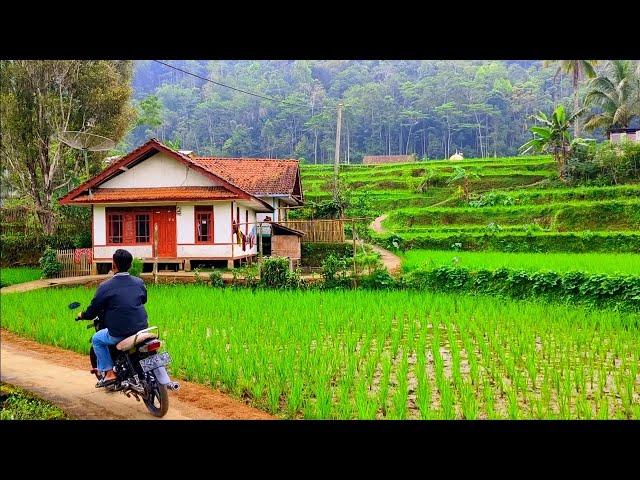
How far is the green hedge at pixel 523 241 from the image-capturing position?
11945mm

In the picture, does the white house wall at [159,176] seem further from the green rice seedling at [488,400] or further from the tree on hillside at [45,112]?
the green rice seedling at [488,400]

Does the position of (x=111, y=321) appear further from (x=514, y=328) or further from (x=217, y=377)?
(x=514, y=328)

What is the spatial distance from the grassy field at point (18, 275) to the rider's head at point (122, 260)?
6044mm

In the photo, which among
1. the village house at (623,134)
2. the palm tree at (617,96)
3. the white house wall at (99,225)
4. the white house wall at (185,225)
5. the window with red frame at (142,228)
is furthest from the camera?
the palm tree at (617,96)

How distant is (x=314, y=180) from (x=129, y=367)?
24.9 m

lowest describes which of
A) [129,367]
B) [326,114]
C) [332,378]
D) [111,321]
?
[332,378]

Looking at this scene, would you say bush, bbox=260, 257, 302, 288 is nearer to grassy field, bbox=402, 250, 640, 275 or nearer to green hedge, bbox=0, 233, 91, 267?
grassy field, bbox=402, 250, 640, 275

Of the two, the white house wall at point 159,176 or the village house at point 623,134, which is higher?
the village house at point 623,134

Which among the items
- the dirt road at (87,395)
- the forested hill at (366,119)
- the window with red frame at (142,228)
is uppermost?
the forested hill at (366,119)

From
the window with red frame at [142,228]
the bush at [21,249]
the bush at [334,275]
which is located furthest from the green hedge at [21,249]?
the bush at [334,275]

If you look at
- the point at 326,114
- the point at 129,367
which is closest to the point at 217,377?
the point at 129,367

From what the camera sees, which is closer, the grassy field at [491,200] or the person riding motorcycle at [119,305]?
the person riding motorcycle at [119,305]

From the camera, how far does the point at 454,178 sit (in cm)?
2255

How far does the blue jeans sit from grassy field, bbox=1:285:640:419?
3.00ft
